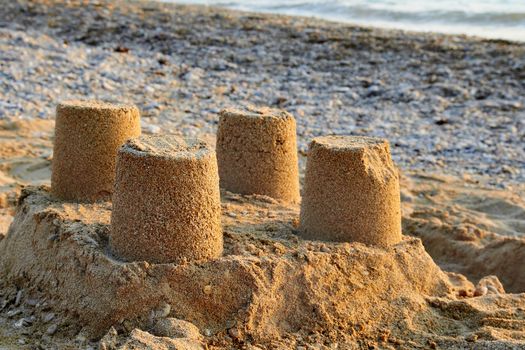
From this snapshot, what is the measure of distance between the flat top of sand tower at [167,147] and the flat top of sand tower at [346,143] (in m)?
0.68

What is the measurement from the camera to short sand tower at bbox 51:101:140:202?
4.73 metres

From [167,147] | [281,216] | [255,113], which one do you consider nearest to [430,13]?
[255,113]

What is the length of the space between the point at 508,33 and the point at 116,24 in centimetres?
763

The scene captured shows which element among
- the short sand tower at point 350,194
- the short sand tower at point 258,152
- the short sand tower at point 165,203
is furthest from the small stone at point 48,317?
the short sand tower at point 258,152

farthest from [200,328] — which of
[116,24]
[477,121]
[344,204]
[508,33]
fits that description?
[508,33]

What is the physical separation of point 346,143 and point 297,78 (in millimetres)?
7124

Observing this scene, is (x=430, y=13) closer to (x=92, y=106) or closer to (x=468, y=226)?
(x=468, y=226)

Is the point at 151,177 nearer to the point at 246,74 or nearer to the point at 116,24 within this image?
the point at 246,74

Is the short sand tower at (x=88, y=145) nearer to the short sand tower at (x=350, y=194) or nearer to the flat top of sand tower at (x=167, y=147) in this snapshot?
A: the flat top of sand tower at (x=167, y=147)

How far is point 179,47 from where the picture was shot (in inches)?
518

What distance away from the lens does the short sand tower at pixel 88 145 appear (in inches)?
186

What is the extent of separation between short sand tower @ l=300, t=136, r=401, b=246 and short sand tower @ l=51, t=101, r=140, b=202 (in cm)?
113

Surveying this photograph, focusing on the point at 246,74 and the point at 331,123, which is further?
the point at 246,74

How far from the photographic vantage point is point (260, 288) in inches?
162
